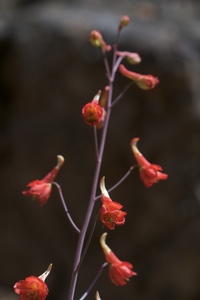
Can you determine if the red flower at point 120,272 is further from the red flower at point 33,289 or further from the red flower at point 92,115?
the red flower at point 92,115

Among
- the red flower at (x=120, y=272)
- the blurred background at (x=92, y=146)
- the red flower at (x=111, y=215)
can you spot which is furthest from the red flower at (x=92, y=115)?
the blurred background at (x=92, y=146)

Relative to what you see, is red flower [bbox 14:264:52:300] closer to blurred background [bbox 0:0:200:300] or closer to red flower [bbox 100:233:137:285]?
red flower [bbox 100:233:137:285]

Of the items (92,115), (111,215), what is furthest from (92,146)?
(111,215)

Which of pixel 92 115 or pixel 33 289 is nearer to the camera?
pixel 33 289

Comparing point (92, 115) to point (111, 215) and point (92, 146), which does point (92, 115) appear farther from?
point (92, 146)

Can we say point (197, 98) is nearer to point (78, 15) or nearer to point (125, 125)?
point (125, 125)


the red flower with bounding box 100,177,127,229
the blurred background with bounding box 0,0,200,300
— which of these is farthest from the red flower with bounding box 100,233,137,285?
the blurred background with bounding box 0,0,200,300

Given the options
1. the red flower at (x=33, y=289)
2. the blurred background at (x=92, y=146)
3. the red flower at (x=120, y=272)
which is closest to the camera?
the red flower at (x=33, y=289)

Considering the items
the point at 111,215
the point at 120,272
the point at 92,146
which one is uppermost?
the point at 111,215

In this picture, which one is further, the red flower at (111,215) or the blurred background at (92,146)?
the blurred background at (92,146)

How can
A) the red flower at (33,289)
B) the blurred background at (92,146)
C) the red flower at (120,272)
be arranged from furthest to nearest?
the blurred background at (92,146) < the red flower at (120,272) < the red flower at (33,289)
